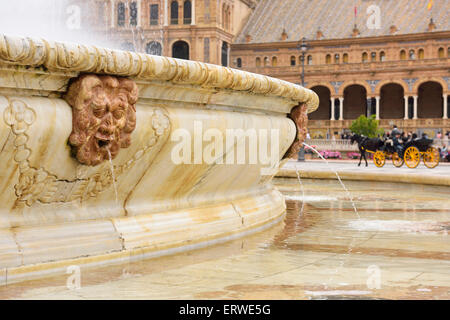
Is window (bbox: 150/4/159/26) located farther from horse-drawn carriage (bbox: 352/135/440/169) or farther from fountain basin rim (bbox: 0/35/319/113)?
fountain basin rim (bbox: 0/35/319/113)

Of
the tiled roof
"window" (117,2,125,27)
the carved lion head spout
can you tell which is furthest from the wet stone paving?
the tiled roof

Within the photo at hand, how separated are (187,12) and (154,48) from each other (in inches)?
157

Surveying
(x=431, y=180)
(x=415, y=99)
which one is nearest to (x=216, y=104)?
(x=431, y=180)

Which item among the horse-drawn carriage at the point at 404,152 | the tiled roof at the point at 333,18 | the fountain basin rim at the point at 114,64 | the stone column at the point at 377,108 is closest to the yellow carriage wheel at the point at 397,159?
the horse-drawn carriage at the point at 404,152

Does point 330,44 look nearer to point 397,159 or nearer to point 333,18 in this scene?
point 333,18

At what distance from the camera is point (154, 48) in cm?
5519

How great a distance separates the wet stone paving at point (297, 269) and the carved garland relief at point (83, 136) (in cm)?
43

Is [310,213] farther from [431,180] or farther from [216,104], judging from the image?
[431,180]

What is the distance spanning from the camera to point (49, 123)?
309 centimetres

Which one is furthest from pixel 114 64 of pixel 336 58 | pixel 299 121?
pixel 336 58

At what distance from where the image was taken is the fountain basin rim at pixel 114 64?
2814mm

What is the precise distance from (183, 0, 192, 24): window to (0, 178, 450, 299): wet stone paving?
168ft

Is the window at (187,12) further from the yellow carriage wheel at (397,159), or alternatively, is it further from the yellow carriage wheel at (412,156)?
the yellow carriage wheel at (412,156)

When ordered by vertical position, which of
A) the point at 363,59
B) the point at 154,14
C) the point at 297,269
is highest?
the point at 154,14
